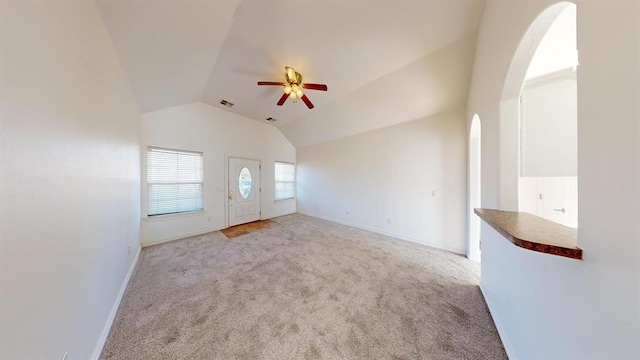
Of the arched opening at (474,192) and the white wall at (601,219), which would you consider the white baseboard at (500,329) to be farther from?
the arched opening at (474,192)

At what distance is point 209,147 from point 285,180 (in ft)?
8.28

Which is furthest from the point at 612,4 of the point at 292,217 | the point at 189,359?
the point at 292,217

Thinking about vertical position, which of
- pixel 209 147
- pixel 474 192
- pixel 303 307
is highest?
pixel 209 147

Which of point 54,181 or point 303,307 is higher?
point 54,181

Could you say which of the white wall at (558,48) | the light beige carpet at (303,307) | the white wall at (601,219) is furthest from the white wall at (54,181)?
the white wall at (558,48)

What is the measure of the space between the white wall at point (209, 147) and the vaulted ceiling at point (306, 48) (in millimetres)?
397

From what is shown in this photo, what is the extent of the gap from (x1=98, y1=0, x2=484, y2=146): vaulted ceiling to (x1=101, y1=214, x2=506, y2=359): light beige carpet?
2.68m

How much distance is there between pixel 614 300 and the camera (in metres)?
0.64

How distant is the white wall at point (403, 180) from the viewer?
3240mm

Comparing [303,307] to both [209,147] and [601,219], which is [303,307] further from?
[209,147]

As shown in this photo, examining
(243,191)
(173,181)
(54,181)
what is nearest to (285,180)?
(243,191)

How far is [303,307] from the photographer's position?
1.88 meters

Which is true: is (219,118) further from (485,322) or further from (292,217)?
(485,322)

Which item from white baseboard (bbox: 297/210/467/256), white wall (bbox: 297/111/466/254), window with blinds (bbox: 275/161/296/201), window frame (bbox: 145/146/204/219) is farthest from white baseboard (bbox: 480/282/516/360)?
window with blinds (bbox: 275/161/296/201)
